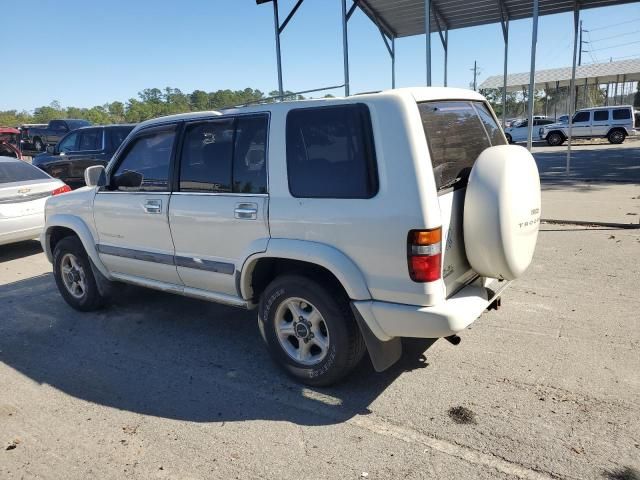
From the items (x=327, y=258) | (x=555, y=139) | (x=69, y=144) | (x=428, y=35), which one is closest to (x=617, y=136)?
(x=555, y=139)

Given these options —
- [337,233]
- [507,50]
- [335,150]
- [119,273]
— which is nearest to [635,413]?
[337,233]

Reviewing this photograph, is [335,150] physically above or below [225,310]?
above

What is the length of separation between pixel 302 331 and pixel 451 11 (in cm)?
1095

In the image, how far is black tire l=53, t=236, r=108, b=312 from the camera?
5.10 m

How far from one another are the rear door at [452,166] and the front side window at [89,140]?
1094cm

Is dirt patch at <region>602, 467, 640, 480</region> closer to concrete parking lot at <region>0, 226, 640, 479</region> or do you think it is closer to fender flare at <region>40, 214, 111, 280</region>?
concrete parking lot at <region>0, 226, 640, 479</region>

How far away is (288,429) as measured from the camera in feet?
10.1

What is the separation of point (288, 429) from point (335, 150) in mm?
1765

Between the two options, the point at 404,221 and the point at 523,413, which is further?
the point at 523,413

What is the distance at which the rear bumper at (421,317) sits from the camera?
293 centimetres

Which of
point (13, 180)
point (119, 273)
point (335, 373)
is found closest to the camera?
point (335, 373)

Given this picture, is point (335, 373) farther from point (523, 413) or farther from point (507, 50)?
point (507, 50)

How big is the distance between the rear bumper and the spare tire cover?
28 centimetres

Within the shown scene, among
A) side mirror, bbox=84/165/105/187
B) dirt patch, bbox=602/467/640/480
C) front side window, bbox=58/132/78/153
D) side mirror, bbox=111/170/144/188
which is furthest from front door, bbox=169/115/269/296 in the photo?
front side window, bbox=58/132/78/153
